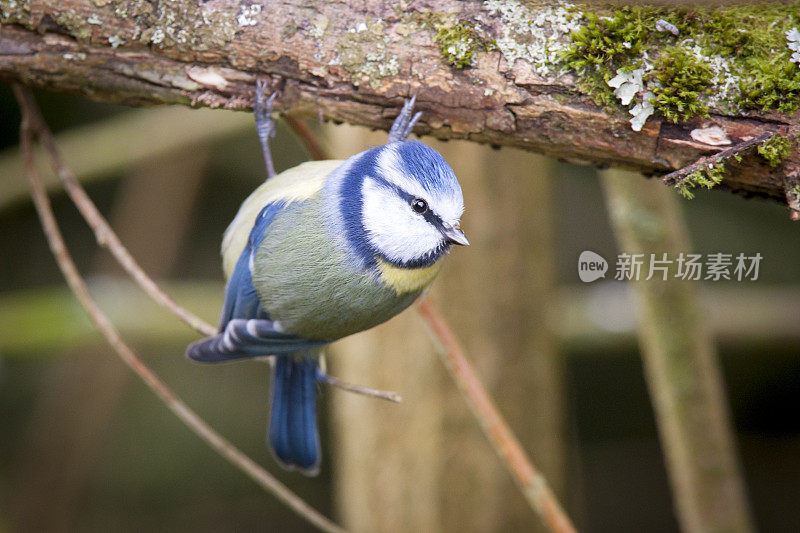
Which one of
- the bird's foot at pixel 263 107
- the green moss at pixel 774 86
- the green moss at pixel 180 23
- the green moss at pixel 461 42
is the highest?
the green moss at pixel 180 23

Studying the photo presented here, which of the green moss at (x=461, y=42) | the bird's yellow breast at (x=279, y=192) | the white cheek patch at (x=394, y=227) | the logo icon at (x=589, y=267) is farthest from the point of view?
the logo icon at (x=589, y=267)

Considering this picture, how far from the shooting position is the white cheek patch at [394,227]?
1312mm

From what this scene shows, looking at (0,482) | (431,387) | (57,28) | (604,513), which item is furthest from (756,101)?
(0,482)

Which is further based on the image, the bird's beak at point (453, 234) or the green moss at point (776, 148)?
the bird's beak at point (453, 234)

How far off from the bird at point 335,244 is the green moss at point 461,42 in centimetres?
10

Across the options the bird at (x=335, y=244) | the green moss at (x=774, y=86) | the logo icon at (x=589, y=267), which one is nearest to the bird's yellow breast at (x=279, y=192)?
the bird at (x=335, y=244)

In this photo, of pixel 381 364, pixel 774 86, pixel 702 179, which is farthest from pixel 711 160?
pixel 381 364

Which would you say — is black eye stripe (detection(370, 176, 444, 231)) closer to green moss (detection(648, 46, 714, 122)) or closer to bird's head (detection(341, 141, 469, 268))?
bird's head (detection(341, 141, 469, 268))

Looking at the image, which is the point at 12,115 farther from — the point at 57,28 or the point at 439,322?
the point at 439,322

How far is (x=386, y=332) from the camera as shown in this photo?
228 centimetres

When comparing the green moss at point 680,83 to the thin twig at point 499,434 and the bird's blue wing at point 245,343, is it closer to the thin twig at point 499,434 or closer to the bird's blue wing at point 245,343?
the thin twig at point 499,434

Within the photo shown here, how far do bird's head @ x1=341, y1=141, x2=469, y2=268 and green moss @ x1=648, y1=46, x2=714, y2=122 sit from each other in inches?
14.2

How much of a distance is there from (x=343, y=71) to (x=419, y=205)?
10.5 inches

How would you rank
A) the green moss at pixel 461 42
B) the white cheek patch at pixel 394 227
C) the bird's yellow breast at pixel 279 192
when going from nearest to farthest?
the green moss at pixel 461 42
the white cheek patch at pixel 394 227
the bird's yellow breast at pixel 279 192
